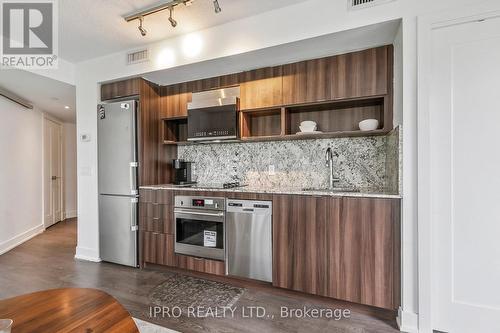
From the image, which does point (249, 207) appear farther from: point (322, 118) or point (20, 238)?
point (20, 238)

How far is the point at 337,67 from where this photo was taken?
94.1 inches

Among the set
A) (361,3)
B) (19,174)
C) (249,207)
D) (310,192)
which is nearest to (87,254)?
(19,174)

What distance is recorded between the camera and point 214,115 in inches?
116

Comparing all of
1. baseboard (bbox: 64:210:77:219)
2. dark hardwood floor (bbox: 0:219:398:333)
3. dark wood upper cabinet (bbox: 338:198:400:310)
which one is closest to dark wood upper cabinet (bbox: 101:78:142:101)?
dark hardwood floor (bbox: 0:219:398:333)

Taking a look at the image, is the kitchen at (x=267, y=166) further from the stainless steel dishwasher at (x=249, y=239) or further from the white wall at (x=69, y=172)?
the white wall at (x=69, y=172)

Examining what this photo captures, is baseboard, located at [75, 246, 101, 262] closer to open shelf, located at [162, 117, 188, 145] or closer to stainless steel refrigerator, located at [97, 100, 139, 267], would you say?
stainless steel refrigerator, located at [97, 100, 139, 267]

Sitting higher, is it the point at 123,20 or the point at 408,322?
the point at 123,20

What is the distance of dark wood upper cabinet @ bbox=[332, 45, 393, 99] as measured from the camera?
224 centimetres

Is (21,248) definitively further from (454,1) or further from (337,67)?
(454,1)

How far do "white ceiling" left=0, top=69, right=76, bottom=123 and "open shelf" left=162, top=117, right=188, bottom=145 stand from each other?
1488 millimetres

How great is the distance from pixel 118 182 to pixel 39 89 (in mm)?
2054

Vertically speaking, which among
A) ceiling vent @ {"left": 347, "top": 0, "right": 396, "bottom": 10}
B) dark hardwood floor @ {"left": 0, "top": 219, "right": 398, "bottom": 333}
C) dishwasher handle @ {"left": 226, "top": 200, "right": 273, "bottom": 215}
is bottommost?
dark hardwood floor @ {"left": 0, "top": 219, "right": 398, "bottom": 333}

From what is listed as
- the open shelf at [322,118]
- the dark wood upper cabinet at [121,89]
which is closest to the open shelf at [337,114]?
the open shelf at [322,118]

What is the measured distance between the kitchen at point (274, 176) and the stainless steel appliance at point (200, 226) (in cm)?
1
